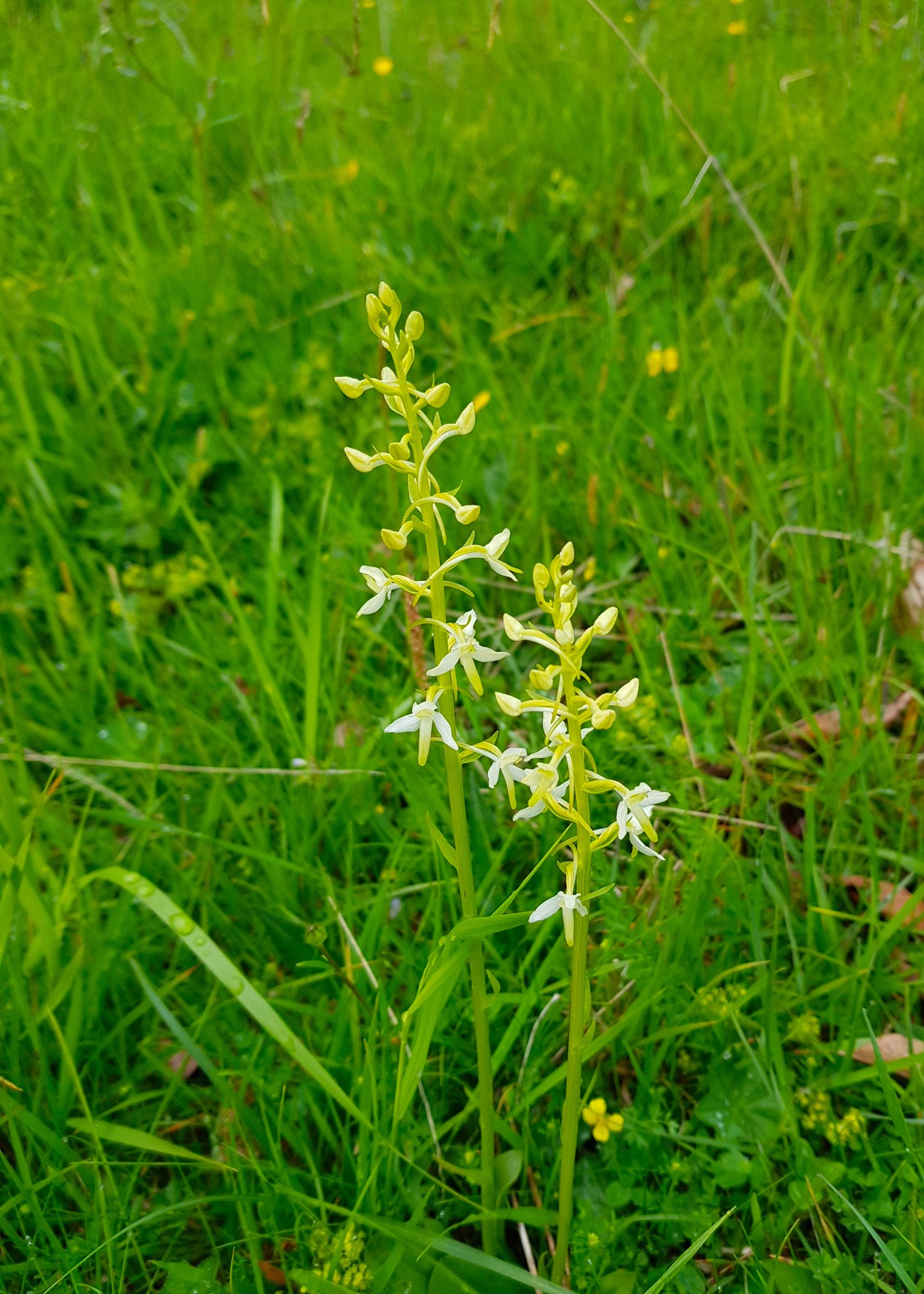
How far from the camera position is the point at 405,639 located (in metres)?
2.37

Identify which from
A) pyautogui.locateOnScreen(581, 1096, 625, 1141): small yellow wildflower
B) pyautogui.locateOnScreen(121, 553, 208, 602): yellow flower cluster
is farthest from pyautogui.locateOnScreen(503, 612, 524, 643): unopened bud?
pyautogui.locateOnScreen(121, 553, 208, 602): yellow flower cluster

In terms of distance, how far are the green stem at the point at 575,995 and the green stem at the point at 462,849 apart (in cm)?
11

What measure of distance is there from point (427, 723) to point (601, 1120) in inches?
31.3

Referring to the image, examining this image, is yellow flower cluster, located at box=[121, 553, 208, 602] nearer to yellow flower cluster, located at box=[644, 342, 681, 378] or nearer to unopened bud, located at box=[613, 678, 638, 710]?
yellow flower cluster, located at box=[644, 342, 681, 378]

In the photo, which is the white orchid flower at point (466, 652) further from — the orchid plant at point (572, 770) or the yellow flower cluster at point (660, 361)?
the yellow flower cluster at point (660, 361)

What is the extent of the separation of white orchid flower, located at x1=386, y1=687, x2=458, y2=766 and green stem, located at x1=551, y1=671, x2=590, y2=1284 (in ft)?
0.47

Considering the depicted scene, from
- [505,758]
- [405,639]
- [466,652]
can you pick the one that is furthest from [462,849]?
[405,639]

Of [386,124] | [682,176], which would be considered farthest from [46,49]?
[682,176]

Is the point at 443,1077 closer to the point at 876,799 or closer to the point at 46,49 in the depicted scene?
the point at 876,799

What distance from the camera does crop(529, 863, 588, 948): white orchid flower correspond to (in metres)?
1.07

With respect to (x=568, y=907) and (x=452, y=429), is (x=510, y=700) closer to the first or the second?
(x=568, y=907)

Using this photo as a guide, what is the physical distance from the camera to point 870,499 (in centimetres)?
246

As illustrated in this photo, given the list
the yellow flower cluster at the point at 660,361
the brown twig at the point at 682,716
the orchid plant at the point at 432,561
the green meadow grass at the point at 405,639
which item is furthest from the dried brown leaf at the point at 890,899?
the yellow flower cluster at the point at 660,361

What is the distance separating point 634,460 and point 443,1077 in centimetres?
178
